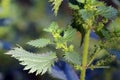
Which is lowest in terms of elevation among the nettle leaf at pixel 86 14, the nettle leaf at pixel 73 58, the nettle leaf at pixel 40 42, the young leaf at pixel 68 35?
the nettle leaf at pixel 73 58

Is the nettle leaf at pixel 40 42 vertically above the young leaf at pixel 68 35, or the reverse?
the young leaf at pixel 68 35

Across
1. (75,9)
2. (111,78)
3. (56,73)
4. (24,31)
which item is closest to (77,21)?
(75,9)

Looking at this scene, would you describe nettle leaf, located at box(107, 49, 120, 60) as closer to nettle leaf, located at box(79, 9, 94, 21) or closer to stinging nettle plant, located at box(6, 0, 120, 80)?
stinging nettle plant, located at box(6, 0, 120, 80)

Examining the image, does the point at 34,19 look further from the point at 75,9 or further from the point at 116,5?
the point at 75,9

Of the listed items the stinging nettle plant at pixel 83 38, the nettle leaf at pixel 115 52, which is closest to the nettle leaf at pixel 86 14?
the stinging nettle plant at pixel 83 38

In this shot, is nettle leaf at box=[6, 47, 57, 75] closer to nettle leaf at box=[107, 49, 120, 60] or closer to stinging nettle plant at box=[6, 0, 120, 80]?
stinging nettle plant at box=[6, 0, 120, 80]

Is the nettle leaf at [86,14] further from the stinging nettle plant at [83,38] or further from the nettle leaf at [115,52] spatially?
the nettle leaf at [115,52]

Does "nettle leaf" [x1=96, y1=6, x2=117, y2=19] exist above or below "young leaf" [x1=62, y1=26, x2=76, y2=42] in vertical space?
above

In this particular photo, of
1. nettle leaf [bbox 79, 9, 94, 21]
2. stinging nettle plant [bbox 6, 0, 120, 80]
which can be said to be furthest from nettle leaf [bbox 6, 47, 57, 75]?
nettle leaf [bbox 79, 9, 94, 21]

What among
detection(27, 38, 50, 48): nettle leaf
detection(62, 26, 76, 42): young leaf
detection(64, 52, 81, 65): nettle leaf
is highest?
detection(62, 26, 76, 42): young leaf
